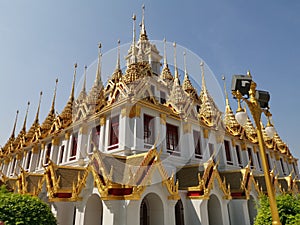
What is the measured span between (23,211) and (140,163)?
460 centimetres

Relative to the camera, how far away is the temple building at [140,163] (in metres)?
9.73

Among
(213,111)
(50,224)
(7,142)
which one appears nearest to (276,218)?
(50,224)

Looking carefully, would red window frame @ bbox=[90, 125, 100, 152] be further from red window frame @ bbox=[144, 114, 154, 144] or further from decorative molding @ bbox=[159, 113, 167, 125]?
decorative molding @ bbox=[159, 113, 167, 125]

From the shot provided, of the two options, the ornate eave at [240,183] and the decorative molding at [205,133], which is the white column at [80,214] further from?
the decorative molding at [205,133]

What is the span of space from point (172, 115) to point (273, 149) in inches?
713

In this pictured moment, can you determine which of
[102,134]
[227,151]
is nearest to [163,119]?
[102,134]

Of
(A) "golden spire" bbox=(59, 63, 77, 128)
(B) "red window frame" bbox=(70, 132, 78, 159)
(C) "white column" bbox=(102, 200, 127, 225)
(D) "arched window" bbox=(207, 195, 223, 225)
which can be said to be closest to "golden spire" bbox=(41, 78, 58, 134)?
(A) "golden spire" bbox=(59, 63, 77, 128)

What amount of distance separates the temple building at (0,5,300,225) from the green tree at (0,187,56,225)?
219cm

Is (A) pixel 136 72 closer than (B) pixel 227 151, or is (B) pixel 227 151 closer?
(A) pixel 136 72

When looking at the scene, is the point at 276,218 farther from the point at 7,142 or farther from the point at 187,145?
the point at 7,142

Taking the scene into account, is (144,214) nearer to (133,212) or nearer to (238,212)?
(133,212)

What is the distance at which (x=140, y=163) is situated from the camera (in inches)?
391

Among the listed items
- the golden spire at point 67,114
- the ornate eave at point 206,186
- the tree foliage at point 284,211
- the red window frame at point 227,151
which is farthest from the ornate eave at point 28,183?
the red window frame at point 227,151

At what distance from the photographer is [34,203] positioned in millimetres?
7879
